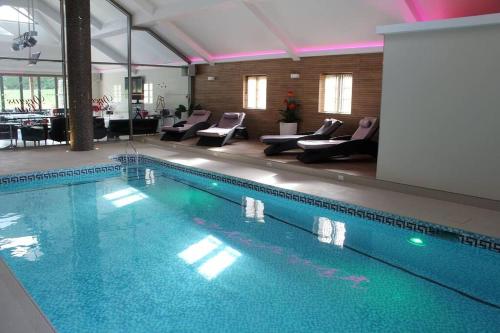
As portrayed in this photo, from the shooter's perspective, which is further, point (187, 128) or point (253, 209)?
point (187, 128)

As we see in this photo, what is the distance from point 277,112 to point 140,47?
4.47m

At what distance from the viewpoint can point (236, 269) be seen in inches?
160

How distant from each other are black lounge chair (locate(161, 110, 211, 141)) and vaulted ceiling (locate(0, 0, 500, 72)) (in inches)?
66.2

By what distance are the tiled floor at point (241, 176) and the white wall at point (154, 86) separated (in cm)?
151

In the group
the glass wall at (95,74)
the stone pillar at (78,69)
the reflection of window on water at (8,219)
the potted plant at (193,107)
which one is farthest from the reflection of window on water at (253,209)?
the potted plant at (193,107)

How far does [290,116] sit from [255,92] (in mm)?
2062

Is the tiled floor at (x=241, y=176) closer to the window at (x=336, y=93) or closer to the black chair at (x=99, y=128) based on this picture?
the black chair at (x=99, y=128)

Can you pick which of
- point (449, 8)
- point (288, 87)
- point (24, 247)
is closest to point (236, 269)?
point (24, 247)

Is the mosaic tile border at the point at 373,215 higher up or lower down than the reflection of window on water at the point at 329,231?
higher up

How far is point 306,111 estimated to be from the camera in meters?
10.1

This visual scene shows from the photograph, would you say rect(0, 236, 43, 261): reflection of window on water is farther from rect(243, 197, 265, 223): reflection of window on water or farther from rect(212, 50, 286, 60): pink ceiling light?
rect(212, 50, 286, 60): pink ceiling light

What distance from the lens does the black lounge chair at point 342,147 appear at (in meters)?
7.57

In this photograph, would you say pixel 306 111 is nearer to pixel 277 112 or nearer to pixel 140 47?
pixel 277 112

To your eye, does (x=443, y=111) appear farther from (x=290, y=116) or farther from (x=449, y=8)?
(x=290, y=116)
